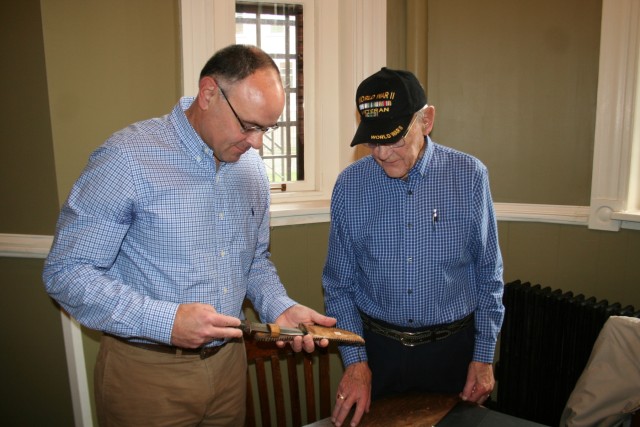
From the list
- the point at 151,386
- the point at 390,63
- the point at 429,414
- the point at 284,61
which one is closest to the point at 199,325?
the point at 151,386

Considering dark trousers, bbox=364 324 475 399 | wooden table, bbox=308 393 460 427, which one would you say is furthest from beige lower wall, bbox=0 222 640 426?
wooden table, bbox=308 393 460 427

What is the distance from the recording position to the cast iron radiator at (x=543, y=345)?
248cm

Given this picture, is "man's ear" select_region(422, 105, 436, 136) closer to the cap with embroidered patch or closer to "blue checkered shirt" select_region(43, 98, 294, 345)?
the cap with embroidered patch

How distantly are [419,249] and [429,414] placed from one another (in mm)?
551

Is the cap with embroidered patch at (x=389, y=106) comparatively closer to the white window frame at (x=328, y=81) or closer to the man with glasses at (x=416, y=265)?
the man with glasses at (x=416, y=265)

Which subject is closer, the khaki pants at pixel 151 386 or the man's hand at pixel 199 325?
the man's hand at pixel 199 325

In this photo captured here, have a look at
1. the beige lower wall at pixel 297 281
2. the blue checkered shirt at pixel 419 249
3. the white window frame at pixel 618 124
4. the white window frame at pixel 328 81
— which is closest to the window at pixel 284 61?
the white window frame at pixel 328 81

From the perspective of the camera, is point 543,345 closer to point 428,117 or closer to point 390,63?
point 428,117

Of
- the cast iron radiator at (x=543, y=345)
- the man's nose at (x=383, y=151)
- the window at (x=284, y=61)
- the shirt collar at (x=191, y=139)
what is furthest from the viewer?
the window at (x=284, y=61)

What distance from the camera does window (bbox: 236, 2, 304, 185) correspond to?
265cm

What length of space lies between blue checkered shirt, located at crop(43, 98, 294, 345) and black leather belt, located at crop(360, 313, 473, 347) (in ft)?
1.20

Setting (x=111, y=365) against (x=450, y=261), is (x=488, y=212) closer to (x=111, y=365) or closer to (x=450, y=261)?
(x=450, y=261)

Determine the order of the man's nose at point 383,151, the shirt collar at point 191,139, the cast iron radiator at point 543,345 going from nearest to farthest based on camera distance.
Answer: the shirt collar at point 191,139 < the man's nose at point 383,151 < the cast iron radiator at point 543,345

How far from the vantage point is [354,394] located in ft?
5.02
